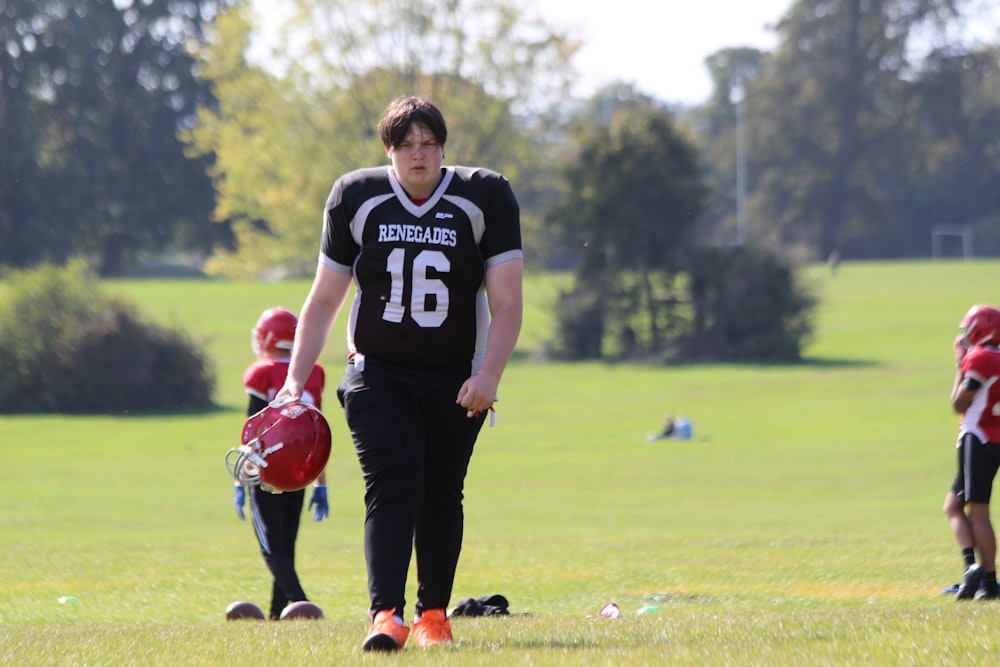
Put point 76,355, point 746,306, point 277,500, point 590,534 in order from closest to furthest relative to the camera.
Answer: point 277,500
point 590,534
point 76,355
point 746,306

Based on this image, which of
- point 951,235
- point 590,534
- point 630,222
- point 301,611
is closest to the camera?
point 301,611

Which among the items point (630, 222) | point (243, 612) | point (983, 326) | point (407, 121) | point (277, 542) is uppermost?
point (407, 121)

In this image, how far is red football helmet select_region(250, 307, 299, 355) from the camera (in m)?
8.98

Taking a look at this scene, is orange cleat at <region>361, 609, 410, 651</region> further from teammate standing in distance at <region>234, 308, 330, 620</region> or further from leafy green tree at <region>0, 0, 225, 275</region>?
leafy green tree at <region>0, 0, 225, 275</region>

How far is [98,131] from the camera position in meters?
83.3

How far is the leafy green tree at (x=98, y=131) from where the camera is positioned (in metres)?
79.5

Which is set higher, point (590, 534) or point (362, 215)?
point (362, 215)

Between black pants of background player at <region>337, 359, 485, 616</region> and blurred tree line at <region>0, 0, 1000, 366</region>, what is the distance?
37000mm

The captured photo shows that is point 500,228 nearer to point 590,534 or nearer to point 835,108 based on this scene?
point 590,534

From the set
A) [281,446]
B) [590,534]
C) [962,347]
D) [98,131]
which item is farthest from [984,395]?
[98,131]

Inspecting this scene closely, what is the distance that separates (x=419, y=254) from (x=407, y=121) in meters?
0.52

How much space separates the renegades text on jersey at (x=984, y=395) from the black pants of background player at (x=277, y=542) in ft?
13.3

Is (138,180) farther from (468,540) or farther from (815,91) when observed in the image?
(468,540)

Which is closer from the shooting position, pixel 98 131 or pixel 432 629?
pixel 432 629
